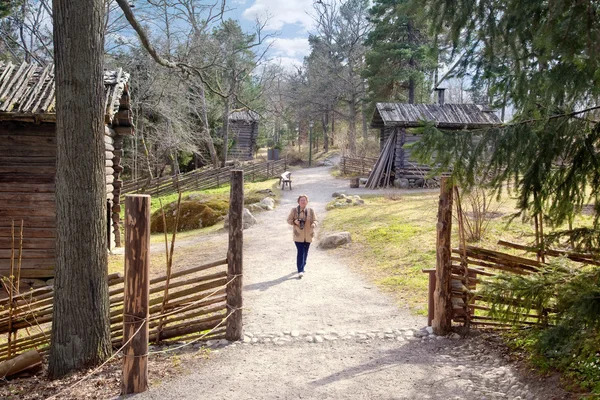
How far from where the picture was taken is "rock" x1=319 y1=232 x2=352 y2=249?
11.8 meters

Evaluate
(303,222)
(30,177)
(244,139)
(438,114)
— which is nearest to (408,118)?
(438,114)

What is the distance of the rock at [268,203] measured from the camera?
18.2m

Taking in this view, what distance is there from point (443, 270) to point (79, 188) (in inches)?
177

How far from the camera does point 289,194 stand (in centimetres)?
2255

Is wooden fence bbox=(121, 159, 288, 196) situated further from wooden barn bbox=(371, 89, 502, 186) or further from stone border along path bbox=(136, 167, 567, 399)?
stone border along path bbox=(136, 167, 567, 399)

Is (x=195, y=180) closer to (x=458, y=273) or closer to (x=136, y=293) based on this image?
(x=458, y=273)

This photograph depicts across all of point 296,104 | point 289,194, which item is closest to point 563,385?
point 289,194

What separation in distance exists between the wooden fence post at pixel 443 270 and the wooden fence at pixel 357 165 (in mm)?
22947

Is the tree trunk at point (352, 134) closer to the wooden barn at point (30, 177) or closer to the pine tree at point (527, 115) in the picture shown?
the wooden barn at point (30, 177)

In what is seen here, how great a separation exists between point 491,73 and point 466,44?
371 mm

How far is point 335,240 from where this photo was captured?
1187cm

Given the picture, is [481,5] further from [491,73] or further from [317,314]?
[317,314]

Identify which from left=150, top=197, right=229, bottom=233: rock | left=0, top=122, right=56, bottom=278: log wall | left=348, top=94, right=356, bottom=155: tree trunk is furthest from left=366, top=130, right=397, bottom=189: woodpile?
left=0, top=122, right=56, bottom=278: log wall

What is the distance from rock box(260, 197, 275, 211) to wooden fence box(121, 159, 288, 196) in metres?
3.18
